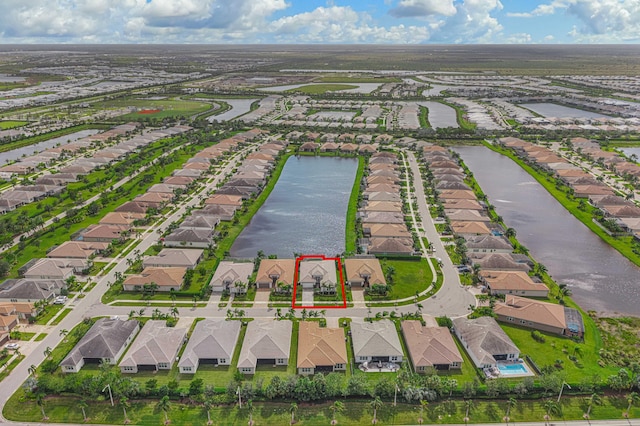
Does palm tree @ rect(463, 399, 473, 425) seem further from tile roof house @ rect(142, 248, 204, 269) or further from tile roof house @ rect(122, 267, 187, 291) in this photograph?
tile roof house @ rect(142, 248, 204, 269)

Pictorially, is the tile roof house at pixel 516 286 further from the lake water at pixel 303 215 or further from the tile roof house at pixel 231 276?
the tile roof house at pixel 231 276

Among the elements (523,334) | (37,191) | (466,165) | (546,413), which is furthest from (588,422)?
(37,191)

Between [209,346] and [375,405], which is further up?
[209,346]

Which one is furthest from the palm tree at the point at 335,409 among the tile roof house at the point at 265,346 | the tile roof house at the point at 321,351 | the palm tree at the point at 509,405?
the palm tree at the point at 509,405

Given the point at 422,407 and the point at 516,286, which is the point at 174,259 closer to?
the point at 422,407

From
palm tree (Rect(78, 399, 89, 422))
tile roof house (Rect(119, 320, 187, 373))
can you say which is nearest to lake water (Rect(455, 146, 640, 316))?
tile roof house (Rect(119, 320, 187, 373))

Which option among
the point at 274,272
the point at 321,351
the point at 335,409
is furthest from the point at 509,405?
the point at 274,272

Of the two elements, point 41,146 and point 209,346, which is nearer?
point 209,346
